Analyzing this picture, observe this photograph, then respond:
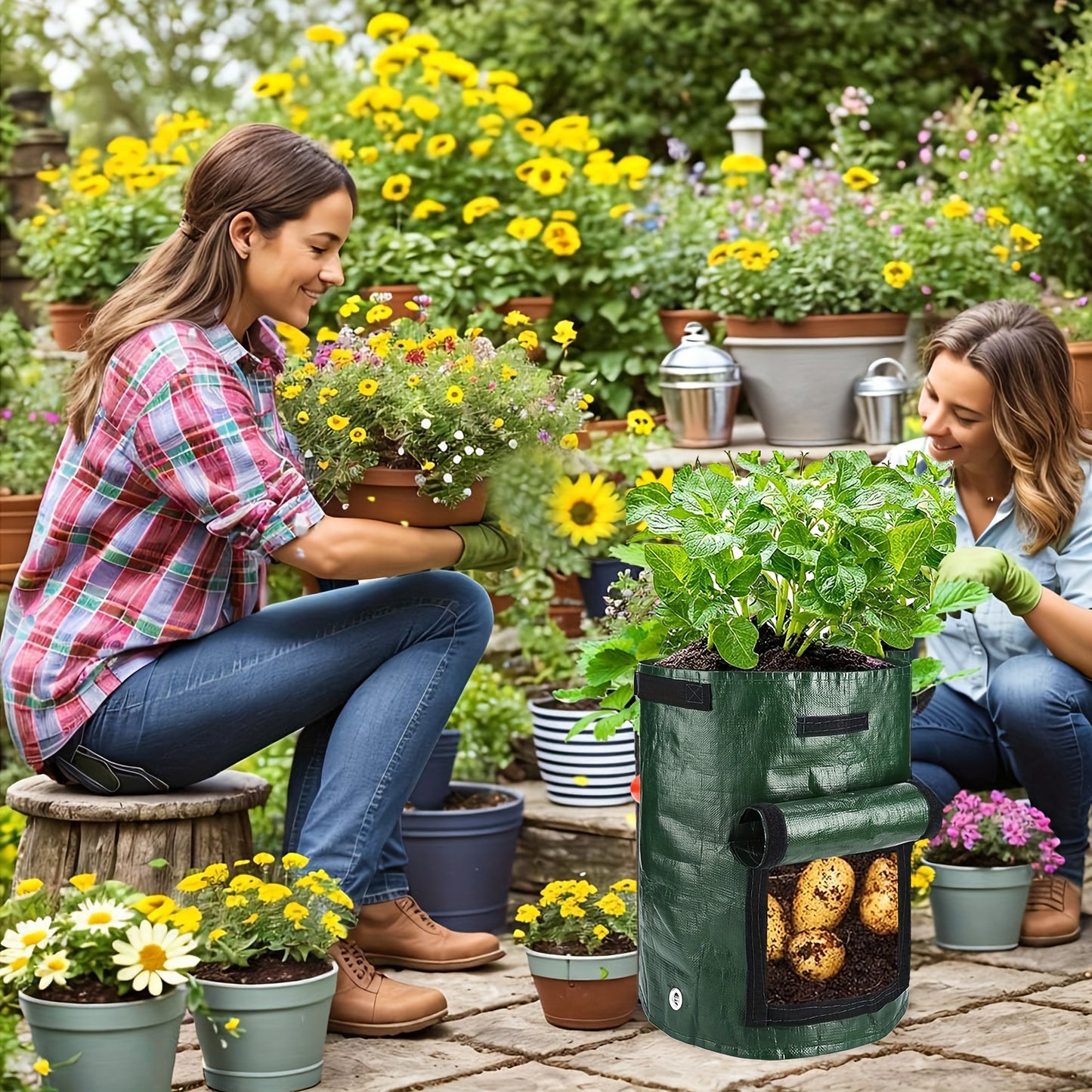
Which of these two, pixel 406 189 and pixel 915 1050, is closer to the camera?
pixel 915 1050

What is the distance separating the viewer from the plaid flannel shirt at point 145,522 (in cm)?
236

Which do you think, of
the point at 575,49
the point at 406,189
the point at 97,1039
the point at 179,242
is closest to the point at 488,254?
the point at 406,189

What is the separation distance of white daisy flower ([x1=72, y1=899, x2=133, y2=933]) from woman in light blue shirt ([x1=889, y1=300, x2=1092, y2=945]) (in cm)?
152

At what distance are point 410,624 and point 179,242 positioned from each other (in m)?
0.69

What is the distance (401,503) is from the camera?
8.30 ft

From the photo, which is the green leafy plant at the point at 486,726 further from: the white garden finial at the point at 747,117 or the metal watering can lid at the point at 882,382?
the white garden finial at the point at 747,117

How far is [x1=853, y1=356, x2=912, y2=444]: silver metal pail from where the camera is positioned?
3.87m

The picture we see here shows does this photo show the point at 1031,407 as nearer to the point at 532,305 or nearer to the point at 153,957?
the point at 532,305

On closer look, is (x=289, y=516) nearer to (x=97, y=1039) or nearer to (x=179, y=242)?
(x=179, y=242)

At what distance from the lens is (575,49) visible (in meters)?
7.47

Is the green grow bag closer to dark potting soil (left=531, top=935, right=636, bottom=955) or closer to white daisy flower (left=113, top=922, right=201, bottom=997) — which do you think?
white daisy flower (left=113, top=922, right=201, bottom=997)

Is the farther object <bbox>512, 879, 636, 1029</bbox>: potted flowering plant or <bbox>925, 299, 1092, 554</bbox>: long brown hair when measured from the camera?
<bbox>925, 299, 1092, 554</bbox>: long brown hair

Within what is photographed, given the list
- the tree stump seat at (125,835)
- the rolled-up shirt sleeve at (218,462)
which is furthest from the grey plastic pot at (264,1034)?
the rolled-up shirt sleeve at (218,462)

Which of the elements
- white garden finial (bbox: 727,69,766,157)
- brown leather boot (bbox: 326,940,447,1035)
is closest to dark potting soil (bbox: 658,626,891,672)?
brown leather boot (bbox: 326,940,447,1035)
